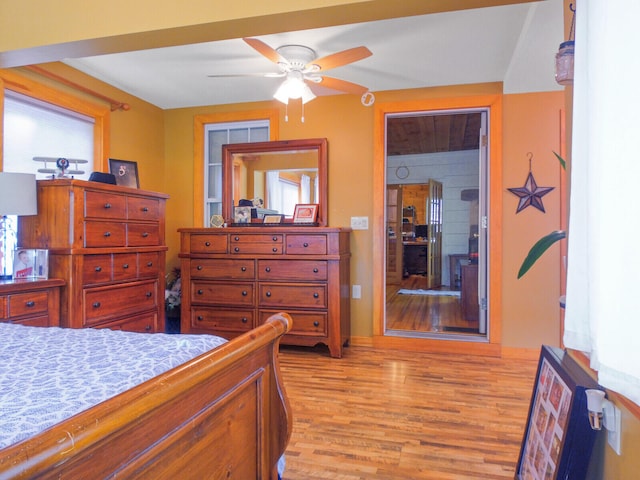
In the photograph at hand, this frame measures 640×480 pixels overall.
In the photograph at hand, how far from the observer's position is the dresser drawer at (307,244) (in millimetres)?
3436

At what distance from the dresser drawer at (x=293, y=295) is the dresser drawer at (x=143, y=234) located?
0.97 metres

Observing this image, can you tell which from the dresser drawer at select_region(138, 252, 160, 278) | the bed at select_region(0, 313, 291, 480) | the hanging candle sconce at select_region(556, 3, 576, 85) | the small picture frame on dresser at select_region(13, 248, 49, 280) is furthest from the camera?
the dresser drawer at select_region(138, 252, 160, 278)

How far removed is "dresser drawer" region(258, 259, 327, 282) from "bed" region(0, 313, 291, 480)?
193 centimetres

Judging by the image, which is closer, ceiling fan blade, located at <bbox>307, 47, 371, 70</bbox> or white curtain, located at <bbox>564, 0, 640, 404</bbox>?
white curtain, located at <bbox>564, 0, 640, 404</bbox>

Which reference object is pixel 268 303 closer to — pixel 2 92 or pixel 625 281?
pixel 2 92

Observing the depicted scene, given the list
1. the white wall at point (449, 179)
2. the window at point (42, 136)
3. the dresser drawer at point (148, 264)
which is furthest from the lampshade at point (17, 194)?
the white wall at point (449, 179)

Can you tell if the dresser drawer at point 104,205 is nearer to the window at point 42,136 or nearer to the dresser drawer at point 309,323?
the window at point 42,136

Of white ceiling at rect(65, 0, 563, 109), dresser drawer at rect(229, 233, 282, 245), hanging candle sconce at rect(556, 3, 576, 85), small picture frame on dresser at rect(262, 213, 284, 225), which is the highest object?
white ceiling at rect(65, 0, 563, 109)

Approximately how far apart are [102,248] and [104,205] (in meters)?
0.29

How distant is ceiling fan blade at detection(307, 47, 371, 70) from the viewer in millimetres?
2459

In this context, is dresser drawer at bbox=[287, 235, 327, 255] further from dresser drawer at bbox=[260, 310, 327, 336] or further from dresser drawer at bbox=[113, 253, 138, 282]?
dresser drawer at bbox=[113, 253, 138, 282]

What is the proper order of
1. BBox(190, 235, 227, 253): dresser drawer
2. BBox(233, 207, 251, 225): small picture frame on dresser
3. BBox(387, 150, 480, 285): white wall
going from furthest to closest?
BBox(387, 150, 480, 285): white wall < BBox(233, 207, 251, 225): small picture frame on dresser < BBox(190, 235, 227, 253): dresser drawer

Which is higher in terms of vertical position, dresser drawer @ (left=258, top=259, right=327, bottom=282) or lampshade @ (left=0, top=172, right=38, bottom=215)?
lampshade @ (left=0, top=172, right=38, bottom=215)

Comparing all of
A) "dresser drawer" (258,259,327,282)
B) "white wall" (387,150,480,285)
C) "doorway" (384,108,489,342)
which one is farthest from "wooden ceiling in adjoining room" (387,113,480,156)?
"dresser drawer" (258,259,327,282)
